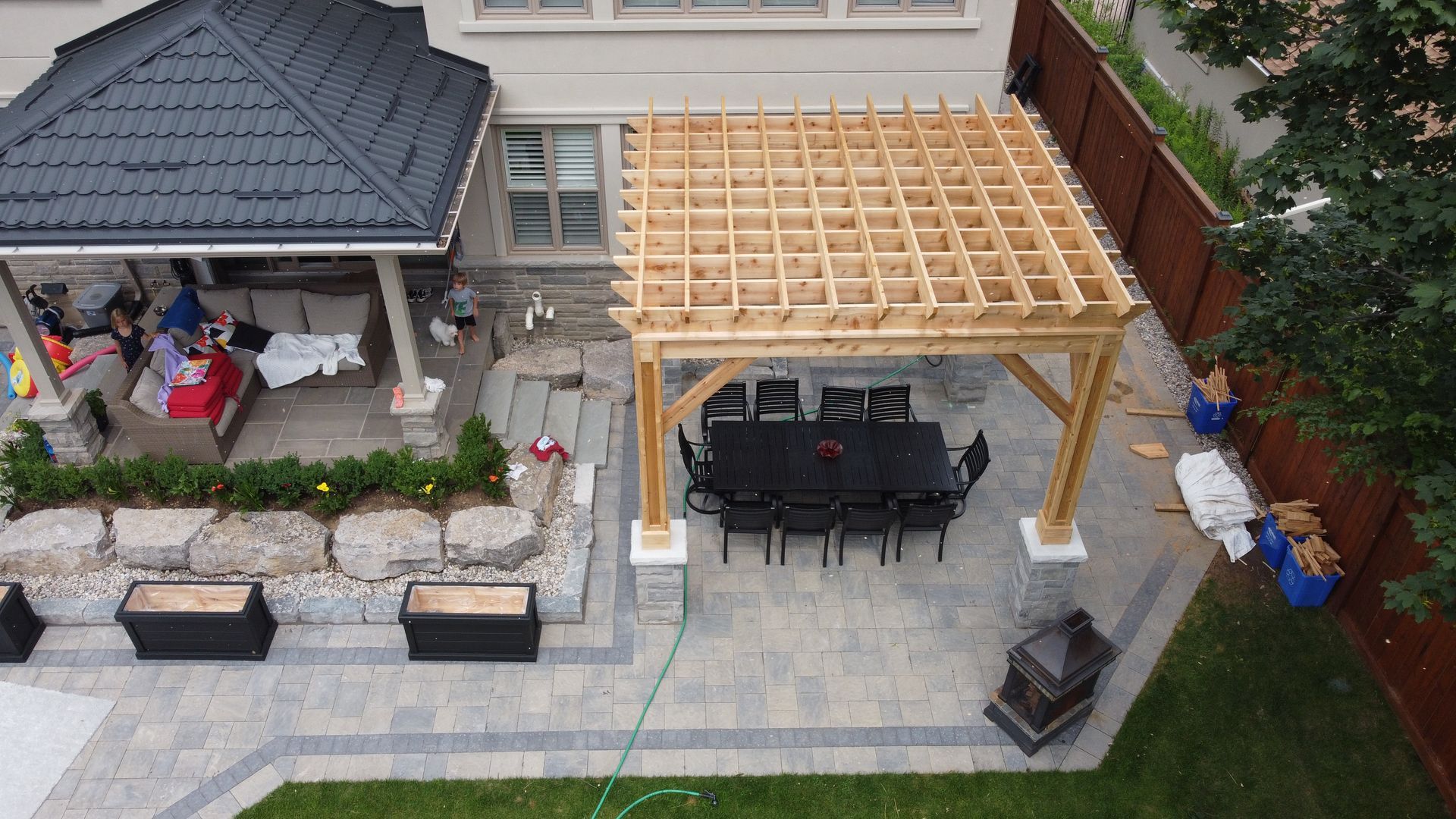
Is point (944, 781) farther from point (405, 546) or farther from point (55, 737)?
point (55, 737)

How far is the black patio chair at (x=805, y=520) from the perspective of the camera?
1045 centimetres

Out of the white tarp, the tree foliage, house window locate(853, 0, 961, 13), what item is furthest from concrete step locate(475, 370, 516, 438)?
the white tarp

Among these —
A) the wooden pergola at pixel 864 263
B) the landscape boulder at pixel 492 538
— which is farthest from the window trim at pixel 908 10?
the landscape boulder at pixel 492 538

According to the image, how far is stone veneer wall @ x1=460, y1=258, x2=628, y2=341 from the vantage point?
1388 centimetres

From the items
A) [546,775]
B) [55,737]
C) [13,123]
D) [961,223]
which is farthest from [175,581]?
[961,223]

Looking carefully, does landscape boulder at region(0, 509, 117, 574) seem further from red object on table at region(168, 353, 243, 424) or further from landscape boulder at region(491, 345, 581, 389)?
landscape boulder at region(491, 345, 581, 389)

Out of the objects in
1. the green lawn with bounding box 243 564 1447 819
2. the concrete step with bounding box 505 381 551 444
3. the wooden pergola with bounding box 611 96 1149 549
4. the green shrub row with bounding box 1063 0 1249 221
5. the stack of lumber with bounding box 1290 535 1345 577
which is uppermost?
the wooden pergola with bounding box 611 96 1149 549

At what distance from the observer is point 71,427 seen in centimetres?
1174

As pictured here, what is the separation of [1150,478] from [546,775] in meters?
8.13

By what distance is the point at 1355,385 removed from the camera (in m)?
7.60

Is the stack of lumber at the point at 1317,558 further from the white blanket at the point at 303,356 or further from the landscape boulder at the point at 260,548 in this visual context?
the white blanket at the point at 303,356

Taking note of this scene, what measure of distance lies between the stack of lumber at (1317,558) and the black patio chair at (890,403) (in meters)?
4.57

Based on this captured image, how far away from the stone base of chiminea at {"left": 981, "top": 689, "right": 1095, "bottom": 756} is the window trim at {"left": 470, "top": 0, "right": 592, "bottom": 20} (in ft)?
30.9

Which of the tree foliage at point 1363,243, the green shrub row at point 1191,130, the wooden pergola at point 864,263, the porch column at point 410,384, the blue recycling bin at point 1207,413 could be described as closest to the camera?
the tree foliage at point 1363,243
